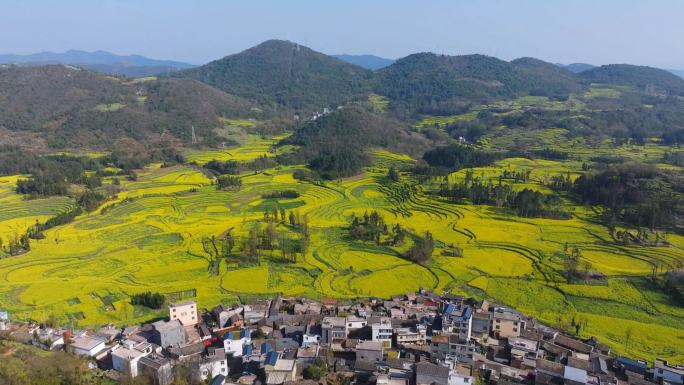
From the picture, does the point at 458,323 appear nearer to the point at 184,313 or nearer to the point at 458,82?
the point at 184,313

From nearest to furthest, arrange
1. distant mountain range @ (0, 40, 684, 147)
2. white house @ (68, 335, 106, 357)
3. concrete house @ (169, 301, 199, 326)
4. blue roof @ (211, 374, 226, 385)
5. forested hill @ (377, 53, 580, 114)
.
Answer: blue roof @ (211, 374, 226, 385)
white house @ (68, 335, 106, 357)
concrete house @ (169, 301, 199, 326)
distant mountain range @ (0, 40, 684, 147)
forested hill @ (377, 53, 580, 114)

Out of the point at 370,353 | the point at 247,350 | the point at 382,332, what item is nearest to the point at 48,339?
the point at 247,350

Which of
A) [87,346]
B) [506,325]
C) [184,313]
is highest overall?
[506,325]

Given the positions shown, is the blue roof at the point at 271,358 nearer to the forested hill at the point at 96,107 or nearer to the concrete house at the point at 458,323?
the concrete house at the point at 458,323

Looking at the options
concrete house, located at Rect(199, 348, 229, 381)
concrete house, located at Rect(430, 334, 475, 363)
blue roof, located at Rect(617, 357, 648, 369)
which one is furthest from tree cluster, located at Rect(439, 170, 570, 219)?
concrete house, located at Rect(199, 348, 229, 381)

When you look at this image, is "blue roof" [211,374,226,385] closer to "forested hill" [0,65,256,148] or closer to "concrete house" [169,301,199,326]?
"concrete house" [169,301,199,326]

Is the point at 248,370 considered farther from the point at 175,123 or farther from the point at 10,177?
the point at 175,123
